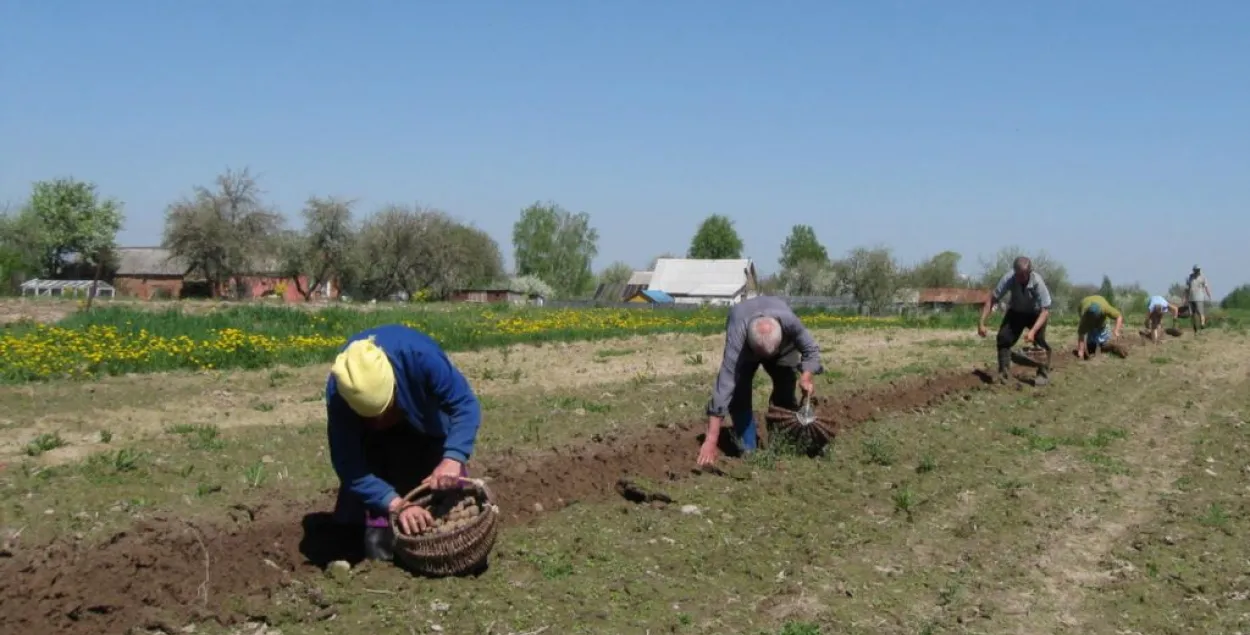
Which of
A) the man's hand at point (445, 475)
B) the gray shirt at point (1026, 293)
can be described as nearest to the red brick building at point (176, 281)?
the gray shirt at point (1026, 293)

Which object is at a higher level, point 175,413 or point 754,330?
point 754,330

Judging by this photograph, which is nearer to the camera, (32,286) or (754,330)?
(754,330)

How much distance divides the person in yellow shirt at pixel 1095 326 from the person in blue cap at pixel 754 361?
1050cm

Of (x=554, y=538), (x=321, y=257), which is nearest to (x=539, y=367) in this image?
(x=554, y=538)

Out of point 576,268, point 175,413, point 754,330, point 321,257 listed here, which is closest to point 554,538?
point 754,330

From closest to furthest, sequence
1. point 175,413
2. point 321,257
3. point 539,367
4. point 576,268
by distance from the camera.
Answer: point 175,413 → point 539,367 → point 321,257 → point 576,268

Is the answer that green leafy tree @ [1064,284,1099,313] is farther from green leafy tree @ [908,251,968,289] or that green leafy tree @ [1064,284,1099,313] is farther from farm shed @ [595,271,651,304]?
farm shed @ [595,271,651,304]

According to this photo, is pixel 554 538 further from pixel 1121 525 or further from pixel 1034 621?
pixel 1121 525

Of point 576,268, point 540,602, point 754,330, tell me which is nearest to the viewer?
point 540,602

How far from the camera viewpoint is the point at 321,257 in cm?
7256

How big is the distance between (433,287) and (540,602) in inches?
Result: 2840

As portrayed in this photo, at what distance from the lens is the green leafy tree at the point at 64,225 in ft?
254

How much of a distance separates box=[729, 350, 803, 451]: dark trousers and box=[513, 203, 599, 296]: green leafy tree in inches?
4414

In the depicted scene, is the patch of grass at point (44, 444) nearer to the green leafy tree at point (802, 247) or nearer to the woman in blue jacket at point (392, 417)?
the woman in blue jacket at point (392, 417)
